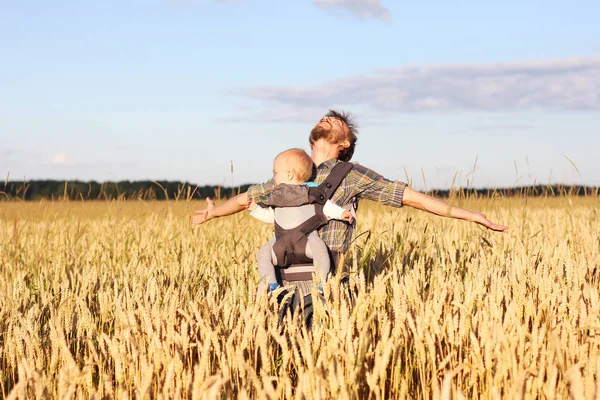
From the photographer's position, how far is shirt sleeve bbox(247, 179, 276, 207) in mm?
3316

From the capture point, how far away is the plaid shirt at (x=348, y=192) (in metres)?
3.22

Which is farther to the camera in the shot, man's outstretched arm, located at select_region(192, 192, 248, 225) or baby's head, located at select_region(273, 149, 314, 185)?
man's outstretched arm, located at select_region(192, 192, 248, 225)

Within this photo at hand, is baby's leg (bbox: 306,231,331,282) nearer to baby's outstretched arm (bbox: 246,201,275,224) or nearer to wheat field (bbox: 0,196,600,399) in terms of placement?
wheat field (bbox: 0,196,600,399)

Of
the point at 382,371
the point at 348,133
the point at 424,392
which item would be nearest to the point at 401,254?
the point at 348,133

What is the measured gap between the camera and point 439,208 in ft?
11.1

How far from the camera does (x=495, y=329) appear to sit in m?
2.23

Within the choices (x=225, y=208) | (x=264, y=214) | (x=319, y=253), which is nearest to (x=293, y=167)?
(x=264, y=214)

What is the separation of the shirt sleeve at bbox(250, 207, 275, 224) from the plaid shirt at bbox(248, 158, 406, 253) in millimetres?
77

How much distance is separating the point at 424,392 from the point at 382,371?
0.36 m

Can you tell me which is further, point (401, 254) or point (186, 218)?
point (186, 218)

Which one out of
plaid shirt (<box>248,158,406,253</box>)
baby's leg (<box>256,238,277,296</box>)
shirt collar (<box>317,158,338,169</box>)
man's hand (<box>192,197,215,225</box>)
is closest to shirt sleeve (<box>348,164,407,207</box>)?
plaid shirt (<box>248,158,406,253</box>)

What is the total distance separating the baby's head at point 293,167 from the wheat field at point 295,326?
489mm

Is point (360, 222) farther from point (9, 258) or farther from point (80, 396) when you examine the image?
point (80, 396)

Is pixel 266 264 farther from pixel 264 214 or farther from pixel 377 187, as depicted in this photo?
pixel 377 187
